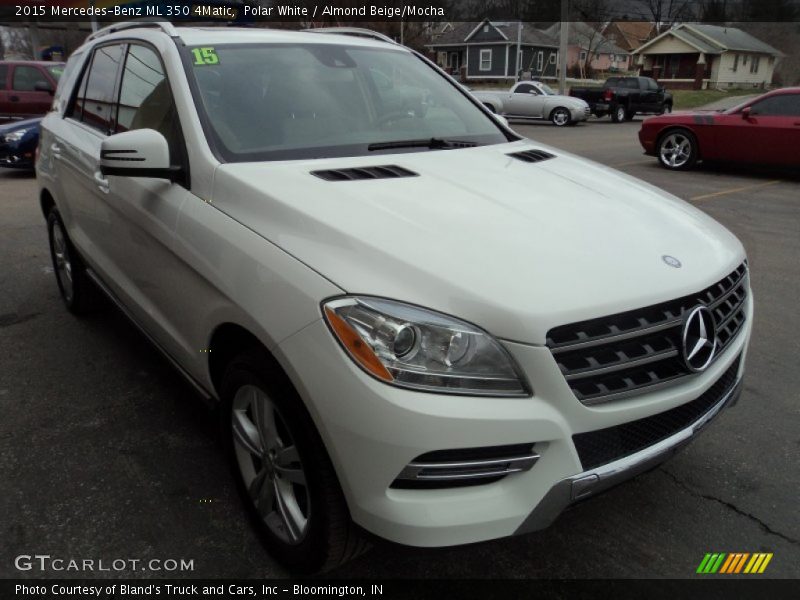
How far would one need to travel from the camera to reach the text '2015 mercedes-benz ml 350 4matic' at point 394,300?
185cm

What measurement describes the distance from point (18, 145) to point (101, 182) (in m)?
8.66

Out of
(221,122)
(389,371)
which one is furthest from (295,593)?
(221,122)

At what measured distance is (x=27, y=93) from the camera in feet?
45.1

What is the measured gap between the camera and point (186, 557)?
247cm

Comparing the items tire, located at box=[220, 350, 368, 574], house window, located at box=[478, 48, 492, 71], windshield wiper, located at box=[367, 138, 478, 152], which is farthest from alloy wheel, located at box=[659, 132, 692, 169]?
house window, located at box=[478, 48, 492, 71]

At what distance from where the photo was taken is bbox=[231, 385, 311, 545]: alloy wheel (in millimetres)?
2219

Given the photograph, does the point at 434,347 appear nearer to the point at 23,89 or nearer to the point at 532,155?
the point at 532,155

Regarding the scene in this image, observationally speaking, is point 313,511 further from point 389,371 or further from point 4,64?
point 4,64

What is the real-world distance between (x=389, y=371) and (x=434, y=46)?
64173 mm

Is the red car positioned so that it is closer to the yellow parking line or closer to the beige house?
the yellow parking line

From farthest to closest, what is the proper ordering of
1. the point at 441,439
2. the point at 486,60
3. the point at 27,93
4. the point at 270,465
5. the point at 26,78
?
the point at 486,60
the point at 26,78
the point at 27,93
the point at 270,465
the point at 441,439

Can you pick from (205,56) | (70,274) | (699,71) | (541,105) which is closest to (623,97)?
(541,105)

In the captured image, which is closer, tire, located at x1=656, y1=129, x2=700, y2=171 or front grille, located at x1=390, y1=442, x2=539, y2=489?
front grille, located at x1=390, y1=442, x2=539, y2=489

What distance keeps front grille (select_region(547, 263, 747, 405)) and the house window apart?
2344 inches
